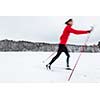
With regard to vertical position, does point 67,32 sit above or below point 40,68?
above

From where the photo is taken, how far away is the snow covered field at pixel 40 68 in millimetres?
4047

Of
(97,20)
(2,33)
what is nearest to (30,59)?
(2,33)

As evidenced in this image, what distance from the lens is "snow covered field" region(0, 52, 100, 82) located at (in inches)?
159

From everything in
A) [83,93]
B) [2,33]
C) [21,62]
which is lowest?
[83,93]

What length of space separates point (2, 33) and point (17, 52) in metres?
0.22

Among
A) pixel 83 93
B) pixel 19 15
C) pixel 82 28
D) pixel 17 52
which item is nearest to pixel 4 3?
pixel 19 15

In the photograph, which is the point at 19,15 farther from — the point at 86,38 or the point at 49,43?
the point at 86,38

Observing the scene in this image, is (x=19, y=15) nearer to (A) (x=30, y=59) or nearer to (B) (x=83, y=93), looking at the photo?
(A) (x=30, y=59)

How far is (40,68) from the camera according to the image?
4.11 m

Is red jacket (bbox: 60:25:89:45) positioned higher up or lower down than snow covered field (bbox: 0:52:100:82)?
higher up

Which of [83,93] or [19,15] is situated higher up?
[19,15]

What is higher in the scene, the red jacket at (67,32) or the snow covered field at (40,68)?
the red jacket at (67,32)

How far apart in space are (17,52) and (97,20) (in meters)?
0.77

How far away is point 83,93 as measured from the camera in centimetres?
399
